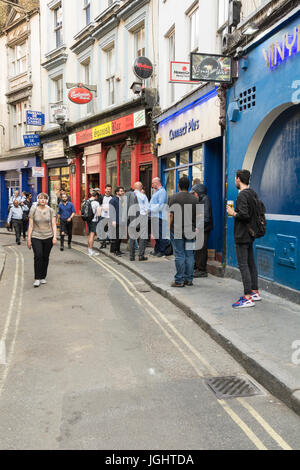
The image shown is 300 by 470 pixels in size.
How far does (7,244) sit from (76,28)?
1103 cm

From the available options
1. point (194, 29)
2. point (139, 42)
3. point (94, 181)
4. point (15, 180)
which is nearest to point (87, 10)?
point (139, 42)

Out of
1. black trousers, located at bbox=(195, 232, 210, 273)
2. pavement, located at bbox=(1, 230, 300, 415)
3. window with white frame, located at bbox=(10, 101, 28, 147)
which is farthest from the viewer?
window with white frame, located at bbox=(10, 101, 28, 147)

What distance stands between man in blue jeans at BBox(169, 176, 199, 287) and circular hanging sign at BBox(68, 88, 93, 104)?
38.0 ft

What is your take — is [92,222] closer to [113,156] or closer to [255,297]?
[113,156]

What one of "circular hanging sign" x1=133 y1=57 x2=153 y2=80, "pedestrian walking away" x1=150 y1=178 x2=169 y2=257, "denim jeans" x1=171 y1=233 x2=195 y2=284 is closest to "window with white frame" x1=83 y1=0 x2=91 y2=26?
"circular hanging sign" x1=133 y1=57 x2=153 y2=80

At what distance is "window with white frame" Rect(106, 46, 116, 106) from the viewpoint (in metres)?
18.2

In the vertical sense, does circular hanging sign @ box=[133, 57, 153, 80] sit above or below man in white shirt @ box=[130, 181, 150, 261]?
above

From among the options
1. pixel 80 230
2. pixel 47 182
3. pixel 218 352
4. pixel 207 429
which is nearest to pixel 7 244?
pixel 80 230

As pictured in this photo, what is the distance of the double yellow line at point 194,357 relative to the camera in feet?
10.3

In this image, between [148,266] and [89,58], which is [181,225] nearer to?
[148,266]

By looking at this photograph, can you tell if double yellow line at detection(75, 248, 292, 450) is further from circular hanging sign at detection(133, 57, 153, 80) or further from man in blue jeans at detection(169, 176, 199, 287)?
circular hanging sign at detection(133, 57, 153, 80)

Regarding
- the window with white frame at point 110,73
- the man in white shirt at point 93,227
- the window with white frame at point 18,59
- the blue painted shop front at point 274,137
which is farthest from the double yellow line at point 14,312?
the window with white frame at point 18,59

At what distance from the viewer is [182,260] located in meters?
8.14

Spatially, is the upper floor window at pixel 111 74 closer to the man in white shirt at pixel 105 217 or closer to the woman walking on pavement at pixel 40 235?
the man in white shirt at pixel 105 217
